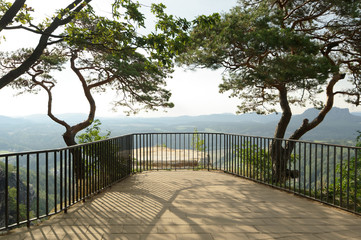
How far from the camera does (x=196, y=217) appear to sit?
10.8 feet

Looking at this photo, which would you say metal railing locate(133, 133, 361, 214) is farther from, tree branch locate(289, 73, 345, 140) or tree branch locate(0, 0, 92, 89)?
tree branch locate(0, 0, 92, 89)

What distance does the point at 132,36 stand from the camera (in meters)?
6.00

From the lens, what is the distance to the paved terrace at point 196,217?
2803mm

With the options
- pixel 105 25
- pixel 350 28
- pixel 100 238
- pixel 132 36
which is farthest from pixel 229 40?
pixel 100 238

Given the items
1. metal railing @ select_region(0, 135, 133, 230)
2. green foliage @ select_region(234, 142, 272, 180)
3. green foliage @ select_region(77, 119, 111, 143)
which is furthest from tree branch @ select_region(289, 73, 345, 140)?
green foliage @ select_region(77, 119, 111, 143)

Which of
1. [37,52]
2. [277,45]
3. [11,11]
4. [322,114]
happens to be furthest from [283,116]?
[11,11]

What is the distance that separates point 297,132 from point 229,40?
5568 mm

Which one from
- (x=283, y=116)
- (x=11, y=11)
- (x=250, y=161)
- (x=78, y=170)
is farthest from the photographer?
(x=283, y=116)

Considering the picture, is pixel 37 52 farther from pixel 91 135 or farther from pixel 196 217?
pixel 196 217

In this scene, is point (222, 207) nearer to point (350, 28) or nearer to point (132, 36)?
point (132, 36)

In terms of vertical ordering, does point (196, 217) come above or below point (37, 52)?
below

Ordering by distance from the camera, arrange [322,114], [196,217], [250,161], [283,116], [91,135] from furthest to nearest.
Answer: [322,114], [283,116], [91,135], [250,161], [196,217]

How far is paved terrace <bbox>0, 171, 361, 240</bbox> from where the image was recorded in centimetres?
280

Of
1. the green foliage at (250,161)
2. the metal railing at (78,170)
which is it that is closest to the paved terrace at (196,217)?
the metal railing at (78,170)
